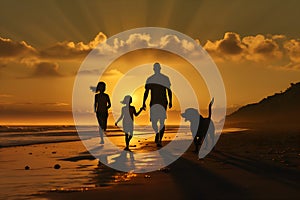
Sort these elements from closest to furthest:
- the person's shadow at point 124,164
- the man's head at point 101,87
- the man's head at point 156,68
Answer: the person's shadow at point 124,164, the man's head at point 156,68, the man's head at point 101,87

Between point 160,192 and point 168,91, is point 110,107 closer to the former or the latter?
point 168,91

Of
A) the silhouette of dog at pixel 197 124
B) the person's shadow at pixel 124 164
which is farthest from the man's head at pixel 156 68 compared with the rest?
the person's shadow at pixel 124 164

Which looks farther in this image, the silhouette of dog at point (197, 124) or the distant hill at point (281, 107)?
the distant hill at point (281, 107)

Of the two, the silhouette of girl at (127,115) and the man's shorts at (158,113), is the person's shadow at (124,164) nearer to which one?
the silhouette of girl at (127,115)

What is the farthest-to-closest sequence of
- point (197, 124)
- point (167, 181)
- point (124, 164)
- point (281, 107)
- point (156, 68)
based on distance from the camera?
point (281, 107) < point (156, 68) < point (197, 124) < point (124, 164) < point (167, 181)

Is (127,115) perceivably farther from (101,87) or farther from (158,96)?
(101,87)

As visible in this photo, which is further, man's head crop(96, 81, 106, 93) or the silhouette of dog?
man's head crop(96, 81, 106, 93)

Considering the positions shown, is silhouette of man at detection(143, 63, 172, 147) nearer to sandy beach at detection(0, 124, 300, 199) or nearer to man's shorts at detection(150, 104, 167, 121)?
→ man's shorts at detection(150, 104, 167, 121)

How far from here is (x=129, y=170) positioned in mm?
11359

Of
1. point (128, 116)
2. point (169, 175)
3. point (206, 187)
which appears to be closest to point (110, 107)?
A: point (128, 116)

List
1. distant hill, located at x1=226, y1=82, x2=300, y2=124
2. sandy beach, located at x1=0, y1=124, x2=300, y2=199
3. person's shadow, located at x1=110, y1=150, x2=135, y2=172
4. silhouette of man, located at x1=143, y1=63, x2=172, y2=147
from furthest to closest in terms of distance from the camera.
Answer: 1. distant hill, located at x1=226, y1=82, x2=300, y2=124
2. silhouette of man, located at x1=143, y1=63, x2=172, y2=147
3. person's shadow, located at x1=110, y1=150, x2=135, y2=172
4. sandy beach, located at x1=0, y1=124, x2=300, y2=199

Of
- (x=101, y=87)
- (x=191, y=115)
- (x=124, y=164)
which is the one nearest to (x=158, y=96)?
(x=191, y=115)

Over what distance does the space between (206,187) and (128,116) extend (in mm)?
8902

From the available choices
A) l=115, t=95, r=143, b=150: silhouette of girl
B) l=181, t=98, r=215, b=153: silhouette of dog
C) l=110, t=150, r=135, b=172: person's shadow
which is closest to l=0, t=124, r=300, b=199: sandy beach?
l=110, t=150, r=135, b=172: person's shadow
